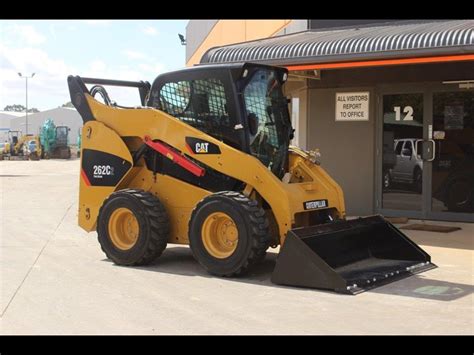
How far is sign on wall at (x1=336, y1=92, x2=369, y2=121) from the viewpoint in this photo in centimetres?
1269

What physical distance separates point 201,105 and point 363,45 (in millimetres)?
3333

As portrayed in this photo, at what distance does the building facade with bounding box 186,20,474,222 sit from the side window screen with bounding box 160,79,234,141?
298 centimetres

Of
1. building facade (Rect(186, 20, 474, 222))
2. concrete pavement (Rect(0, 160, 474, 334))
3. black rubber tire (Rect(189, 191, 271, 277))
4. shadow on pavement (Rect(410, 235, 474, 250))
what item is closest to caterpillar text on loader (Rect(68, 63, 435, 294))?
black rubber tire (Rect(189, 191, 271, 277))

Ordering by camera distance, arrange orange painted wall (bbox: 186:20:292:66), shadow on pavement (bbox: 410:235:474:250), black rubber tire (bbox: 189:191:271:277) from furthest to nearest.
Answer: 1. orange painted wall (bbox: 186:20:292:66)
2. shadow on pavement (bbox: 410:235:474:250)
3. black rubber tire (bbox: 189:191:271:277)

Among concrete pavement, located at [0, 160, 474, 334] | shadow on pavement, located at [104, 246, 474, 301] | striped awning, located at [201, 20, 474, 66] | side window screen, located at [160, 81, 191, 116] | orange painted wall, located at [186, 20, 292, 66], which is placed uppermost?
orange painted wall, located at [186, 20, 292, 66]

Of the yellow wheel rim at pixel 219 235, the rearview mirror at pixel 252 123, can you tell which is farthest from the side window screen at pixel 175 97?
the yellow wheel rim at pixel 219 235

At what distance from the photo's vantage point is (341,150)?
1304cm

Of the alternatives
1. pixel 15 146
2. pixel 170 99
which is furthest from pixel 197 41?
pixel 170 99

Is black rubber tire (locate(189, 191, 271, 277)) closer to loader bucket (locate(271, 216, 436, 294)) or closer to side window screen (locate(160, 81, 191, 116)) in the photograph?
loader bucket (locate(271, 216, 436, 294))

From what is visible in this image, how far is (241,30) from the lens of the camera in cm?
2059

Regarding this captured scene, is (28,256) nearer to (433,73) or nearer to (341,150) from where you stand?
(341,150)

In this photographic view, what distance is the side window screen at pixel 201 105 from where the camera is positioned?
26.2ft

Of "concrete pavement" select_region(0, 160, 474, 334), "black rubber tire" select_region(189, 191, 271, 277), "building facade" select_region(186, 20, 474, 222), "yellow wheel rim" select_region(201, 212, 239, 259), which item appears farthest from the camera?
"building facade" select_region(186, 20, 474, 222)

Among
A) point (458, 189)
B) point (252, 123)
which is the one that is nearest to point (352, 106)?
point (458, 189)
